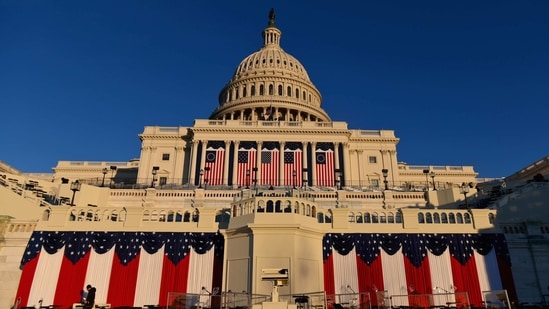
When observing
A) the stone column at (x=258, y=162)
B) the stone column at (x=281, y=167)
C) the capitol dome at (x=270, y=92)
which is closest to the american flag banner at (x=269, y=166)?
the stone column at (x=281, y=167)

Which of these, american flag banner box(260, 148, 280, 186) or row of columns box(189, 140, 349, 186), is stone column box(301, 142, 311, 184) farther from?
american flag banner box(260, 148, 280, 186)

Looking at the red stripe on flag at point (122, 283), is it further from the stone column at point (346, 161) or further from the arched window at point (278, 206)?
the stone column at point (346, 161)

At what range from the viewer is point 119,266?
26.4m

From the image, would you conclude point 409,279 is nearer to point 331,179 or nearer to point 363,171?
point 331,179

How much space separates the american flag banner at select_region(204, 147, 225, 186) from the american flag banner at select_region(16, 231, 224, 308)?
3496 cm

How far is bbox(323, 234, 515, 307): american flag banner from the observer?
1021 inches

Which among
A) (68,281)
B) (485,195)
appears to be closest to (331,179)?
(485,195)

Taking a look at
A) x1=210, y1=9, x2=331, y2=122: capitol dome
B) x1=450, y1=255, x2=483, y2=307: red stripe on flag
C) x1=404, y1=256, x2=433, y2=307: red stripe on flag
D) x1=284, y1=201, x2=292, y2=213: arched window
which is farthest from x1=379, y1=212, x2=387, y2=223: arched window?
x1=210, y1=9, x2=331, y2=122: capitol dome

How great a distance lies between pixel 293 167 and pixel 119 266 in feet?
134

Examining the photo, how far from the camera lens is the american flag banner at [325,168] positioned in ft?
208

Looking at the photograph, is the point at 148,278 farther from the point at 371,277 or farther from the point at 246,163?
the point at 246,163

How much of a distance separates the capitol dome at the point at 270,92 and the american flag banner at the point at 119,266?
5700 centimetres

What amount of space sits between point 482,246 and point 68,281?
27.0 meters

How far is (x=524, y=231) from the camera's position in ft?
89.8
